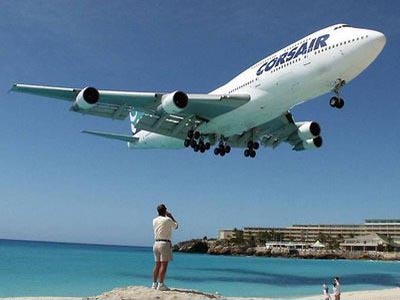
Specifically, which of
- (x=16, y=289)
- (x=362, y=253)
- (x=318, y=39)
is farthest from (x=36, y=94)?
(x=362, y=253)

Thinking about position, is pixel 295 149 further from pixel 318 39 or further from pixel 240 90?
pixel 318 39

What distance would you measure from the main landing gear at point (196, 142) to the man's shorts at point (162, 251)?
2625cm

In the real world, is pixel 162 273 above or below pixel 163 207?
below

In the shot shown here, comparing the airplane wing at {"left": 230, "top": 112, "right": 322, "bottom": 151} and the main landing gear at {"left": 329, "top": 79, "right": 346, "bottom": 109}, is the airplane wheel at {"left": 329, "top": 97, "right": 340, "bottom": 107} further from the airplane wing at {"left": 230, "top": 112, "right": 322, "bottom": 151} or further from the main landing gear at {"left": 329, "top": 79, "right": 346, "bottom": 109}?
the airplane wing at {"left": 230, "top": 112, "right": 322, "bottom": 151}

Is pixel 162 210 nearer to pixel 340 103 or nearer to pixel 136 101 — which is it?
pixel 340 103

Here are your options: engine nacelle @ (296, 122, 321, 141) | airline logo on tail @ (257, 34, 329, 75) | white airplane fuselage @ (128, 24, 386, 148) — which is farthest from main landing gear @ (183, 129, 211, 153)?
engine nacelle @ (296, 122, 321, 141)

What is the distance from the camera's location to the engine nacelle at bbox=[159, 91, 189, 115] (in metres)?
34.2

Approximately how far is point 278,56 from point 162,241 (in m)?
23.0

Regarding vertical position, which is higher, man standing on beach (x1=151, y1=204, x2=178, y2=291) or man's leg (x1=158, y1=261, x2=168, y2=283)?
man standing on beach (x1=151, y1=204, x2=178, y2=291)

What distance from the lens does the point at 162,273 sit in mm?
13289

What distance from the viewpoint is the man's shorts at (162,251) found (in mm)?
13258

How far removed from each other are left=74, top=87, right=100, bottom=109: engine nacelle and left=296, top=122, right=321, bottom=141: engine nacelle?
1699 cm

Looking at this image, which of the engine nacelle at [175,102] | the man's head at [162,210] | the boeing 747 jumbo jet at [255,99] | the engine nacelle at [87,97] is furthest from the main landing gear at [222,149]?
the man's head at [162,210]

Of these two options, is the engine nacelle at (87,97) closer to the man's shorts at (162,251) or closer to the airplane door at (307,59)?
the airplane door at (307,59)
